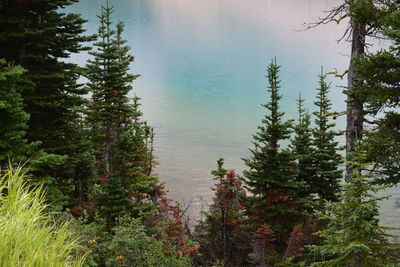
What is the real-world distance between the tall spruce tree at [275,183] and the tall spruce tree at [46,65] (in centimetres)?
916

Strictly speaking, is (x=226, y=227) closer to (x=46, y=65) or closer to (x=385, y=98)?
(x=46, y=65)

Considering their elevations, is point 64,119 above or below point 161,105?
below

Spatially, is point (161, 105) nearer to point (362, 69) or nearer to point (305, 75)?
point (305, 75)

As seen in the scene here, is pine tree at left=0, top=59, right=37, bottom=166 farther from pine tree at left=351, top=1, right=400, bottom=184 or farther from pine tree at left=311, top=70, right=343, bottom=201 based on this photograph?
pine tree at left=311, top=70, right=343, bottom=201

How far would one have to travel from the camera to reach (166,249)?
12.5 metres

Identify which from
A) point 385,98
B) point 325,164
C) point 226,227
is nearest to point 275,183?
point 325,164

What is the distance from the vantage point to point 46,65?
555 inches

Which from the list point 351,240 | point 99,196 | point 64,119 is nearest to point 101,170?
point 99,196

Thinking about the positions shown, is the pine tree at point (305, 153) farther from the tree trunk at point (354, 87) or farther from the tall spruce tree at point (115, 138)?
the tall spruce tree at point (115, 138)

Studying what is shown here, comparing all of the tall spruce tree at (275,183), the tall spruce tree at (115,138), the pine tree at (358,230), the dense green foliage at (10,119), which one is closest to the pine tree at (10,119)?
the dense green foliage at (10,119)

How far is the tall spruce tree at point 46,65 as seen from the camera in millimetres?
13023

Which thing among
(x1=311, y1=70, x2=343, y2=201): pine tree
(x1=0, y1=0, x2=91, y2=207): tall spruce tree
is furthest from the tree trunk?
(x1=0, y1=0, x2=91, y2=207): tall spruce tree

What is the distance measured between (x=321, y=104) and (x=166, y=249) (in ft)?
47.8

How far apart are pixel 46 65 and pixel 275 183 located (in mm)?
11876
